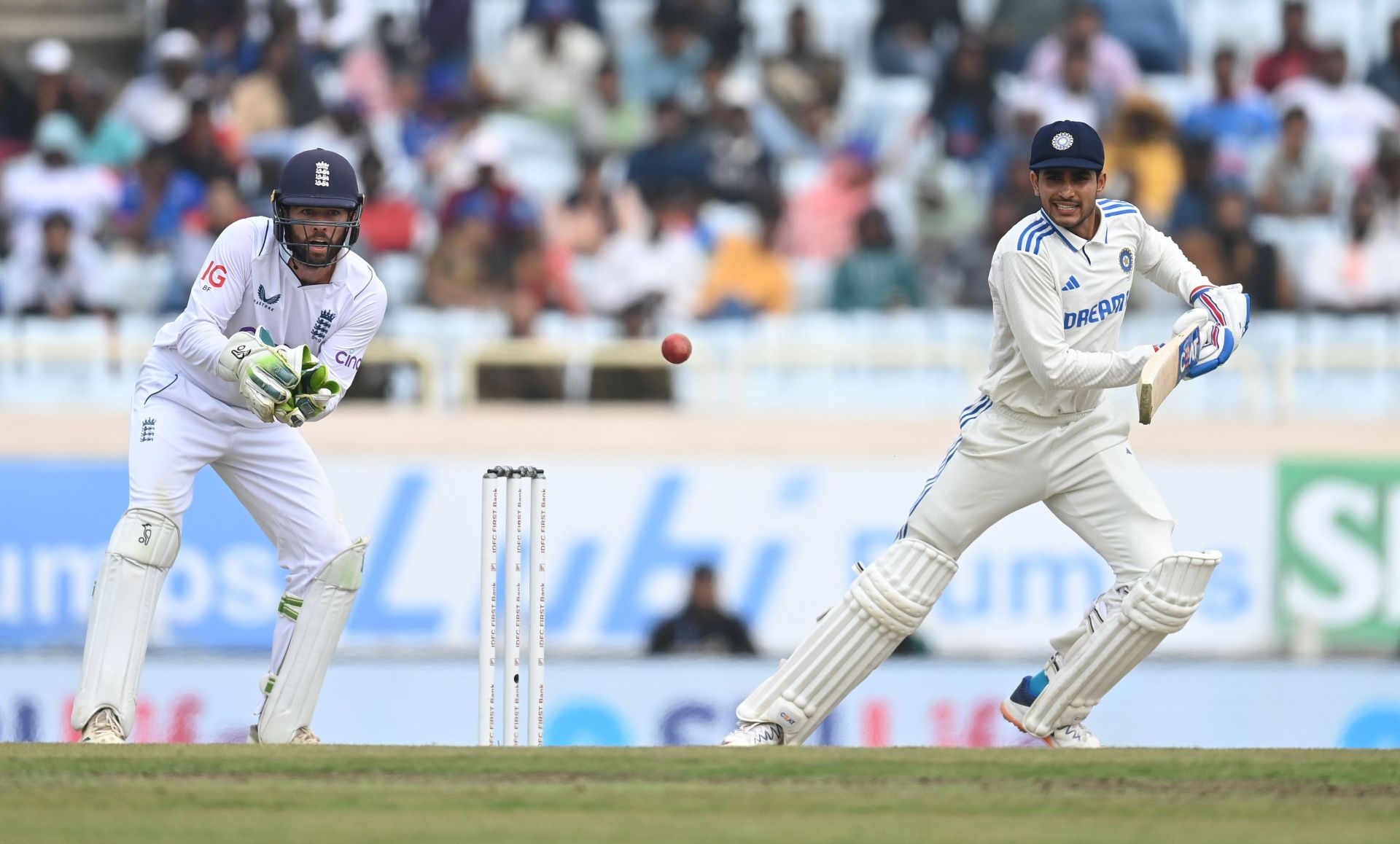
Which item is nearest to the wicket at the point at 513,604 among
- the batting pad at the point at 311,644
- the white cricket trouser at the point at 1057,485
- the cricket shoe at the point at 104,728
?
the batting pad at the point at 311,644

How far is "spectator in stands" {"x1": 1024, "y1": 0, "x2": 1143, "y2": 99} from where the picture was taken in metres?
13.1

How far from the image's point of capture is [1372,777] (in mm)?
5688

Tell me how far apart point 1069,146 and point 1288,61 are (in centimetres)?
759

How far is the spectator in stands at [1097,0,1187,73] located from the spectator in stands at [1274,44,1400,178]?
0.76 metres

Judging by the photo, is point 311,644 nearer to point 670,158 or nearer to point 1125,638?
point 1125,638

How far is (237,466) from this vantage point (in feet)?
22.6

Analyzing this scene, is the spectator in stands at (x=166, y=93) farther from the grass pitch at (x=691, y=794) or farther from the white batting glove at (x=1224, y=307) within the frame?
the white batting glove at (x=1224, y=307)

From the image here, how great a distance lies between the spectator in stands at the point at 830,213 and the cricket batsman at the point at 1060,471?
17.6ft

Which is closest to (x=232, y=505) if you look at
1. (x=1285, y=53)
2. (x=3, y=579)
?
(x=3, y=579)

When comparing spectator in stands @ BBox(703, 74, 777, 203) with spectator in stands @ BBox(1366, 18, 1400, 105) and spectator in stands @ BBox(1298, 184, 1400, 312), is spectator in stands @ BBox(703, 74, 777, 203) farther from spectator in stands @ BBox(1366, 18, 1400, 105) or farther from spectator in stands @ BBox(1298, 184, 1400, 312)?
spectator in stands @ BBox(1366, 18, 1400, 105)

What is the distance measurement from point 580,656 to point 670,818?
528 cm

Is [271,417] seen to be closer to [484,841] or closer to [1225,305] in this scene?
[484,841]

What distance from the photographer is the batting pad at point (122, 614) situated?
6566 millimetres

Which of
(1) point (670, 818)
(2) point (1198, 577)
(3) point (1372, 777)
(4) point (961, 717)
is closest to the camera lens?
(1) point (670, 818)
